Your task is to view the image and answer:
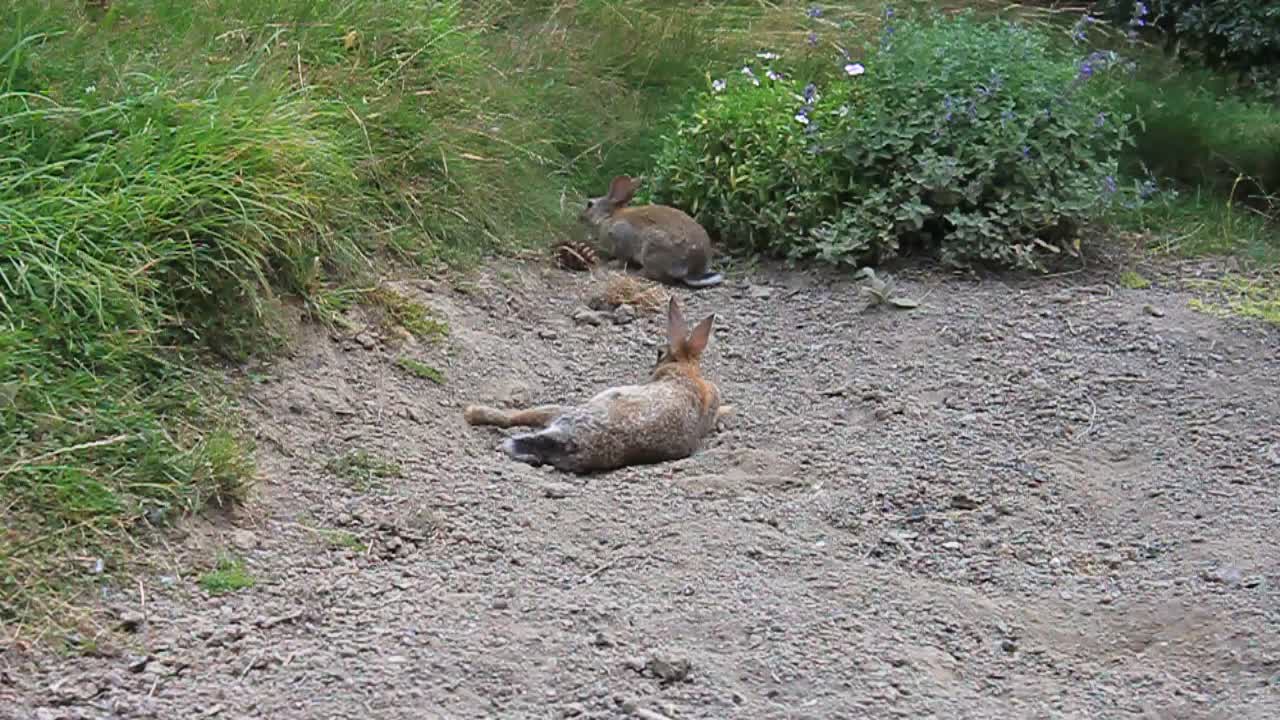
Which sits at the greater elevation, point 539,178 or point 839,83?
point 839,83

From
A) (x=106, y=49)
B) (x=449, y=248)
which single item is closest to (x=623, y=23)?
(x=449, y=248)

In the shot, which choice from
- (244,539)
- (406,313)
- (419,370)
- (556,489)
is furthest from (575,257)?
(244,539)

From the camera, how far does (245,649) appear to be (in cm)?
383

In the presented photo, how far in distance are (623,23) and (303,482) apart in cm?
500

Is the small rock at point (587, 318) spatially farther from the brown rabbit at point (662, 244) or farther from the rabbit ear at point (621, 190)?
the rabbit ear at point (621, 190)

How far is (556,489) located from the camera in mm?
4957

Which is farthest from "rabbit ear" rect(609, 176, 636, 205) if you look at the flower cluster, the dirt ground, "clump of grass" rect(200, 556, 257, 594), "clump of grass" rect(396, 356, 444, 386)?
"clump of grass" rect(200, 556, 257, 594)

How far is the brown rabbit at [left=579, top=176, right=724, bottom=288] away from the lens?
23.4ft

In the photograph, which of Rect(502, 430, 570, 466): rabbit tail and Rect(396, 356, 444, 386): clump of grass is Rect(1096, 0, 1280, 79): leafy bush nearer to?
Rect(396, 356, 444, 386): clump of grass

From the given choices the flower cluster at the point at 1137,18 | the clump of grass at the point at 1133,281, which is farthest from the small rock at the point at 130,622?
the flower cluster at the point at 1137,18

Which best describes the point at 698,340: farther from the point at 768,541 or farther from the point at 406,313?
the point at 768,541

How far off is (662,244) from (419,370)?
1.73 m

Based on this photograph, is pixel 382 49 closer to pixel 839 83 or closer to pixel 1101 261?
pixel 839 83

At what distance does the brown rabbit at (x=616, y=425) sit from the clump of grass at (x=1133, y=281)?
2.37m
